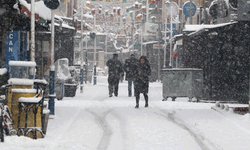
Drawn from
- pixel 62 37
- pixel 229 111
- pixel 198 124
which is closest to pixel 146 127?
pixel 198 124

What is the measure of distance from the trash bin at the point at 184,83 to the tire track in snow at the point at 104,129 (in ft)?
15.7

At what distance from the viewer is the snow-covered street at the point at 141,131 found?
24.1 ft

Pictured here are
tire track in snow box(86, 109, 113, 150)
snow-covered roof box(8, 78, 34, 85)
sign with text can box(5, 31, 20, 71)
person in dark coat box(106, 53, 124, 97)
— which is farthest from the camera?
person in dark coat box(106, 53, 124, 97)

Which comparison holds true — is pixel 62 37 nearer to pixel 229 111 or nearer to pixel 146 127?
pixel 229 111

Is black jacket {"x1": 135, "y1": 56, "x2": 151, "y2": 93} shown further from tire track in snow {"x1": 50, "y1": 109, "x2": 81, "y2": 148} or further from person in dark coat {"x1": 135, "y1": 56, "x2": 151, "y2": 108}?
tire track in snow {"x1": 50, "y1": 109, "x2": 81, "y2": 148}

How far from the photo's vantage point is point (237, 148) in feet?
24.0

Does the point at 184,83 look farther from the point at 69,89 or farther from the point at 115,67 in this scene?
the point at 69,89

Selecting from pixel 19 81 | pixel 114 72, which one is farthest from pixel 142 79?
pixel 19 81

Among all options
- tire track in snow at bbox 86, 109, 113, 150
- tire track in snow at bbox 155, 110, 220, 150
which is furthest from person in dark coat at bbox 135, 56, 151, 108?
tire track in snow at bbox 155, 110, 220, 150

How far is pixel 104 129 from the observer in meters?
9.45

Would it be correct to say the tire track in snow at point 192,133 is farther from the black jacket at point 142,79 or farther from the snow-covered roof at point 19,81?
the snow-covered roof at point 19,81

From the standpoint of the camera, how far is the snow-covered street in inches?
290

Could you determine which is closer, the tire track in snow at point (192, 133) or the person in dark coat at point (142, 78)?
the tire track in snow at point (192, 133)

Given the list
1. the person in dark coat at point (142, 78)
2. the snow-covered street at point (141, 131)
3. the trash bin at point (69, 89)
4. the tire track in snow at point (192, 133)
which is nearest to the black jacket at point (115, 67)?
the trash bin at point (69, 89)
